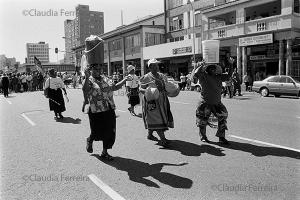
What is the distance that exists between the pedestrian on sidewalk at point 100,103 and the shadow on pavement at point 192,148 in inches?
50.7

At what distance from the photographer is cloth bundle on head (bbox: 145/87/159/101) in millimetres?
6520

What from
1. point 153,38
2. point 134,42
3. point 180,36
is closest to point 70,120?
point 180,36

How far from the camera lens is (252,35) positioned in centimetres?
2711

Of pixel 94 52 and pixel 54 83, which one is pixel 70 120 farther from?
pixel 94 52

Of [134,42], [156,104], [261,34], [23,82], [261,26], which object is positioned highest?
[134,42]

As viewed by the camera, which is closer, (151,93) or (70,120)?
Result: (151,93)

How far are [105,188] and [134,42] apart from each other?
137 feet

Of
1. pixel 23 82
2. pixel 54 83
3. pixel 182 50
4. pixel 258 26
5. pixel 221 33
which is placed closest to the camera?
pixel 54 83

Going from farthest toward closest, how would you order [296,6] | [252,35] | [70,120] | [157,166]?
[252,35]
[296,6]
[70,120]
[157,166]

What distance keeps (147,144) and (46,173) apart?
92.3 inches

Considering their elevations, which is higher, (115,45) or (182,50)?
(115,45)

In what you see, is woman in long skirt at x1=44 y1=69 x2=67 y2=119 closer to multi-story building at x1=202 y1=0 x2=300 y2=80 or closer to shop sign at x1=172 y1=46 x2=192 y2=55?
multi-story building at x1=202 y1=0 x2=300 y2=80

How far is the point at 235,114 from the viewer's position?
36.6 feet

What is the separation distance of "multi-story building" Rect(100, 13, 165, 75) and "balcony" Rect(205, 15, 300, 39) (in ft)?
42.0
